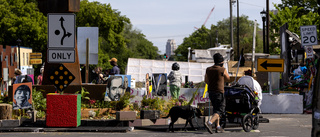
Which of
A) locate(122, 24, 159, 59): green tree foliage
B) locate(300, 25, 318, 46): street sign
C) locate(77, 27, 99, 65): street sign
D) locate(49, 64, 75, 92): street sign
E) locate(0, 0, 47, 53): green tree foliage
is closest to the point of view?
locate(49, 64, 75, 92): street sign

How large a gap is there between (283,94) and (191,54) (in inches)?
1194

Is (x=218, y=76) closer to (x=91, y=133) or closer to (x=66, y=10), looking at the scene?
(x=91, y=133)

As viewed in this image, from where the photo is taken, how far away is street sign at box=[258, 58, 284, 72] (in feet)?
65.1

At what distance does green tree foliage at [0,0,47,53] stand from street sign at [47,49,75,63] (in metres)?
53.3

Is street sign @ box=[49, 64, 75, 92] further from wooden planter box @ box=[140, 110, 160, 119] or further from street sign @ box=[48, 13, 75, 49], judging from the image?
wooden planter box @ box=[140, 110, 160, 119]

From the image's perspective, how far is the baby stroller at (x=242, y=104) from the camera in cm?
1369

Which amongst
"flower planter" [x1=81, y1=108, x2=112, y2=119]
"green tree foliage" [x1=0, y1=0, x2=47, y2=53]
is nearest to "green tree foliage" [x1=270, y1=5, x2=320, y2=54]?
"green tree foliage" [x1=0, y1=0, x2=47, y2=53]

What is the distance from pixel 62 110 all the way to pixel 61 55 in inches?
51.7

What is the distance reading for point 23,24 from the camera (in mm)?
66312

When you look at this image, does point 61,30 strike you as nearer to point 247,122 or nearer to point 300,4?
point 247,122

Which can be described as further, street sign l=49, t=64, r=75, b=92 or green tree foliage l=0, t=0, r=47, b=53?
green tree foliage l=0, t=0, r=47, b=53

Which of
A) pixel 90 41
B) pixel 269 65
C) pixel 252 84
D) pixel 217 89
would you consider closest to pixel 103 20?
pixel 269 65

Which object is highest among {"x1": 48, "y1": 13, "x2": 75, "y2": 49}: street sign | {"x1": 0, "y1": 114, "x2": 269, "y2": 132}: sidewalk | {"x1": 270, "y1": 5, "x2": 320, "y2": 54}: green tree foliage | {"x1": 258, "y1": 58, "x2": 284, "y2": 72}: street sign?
{"x1": 270, "y1": 5, "x2": 320, "y2": 54}: green tree foliage

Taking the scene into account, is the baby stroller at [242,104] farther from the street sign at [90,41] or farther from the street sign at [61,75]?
the street sign at [90,41]
